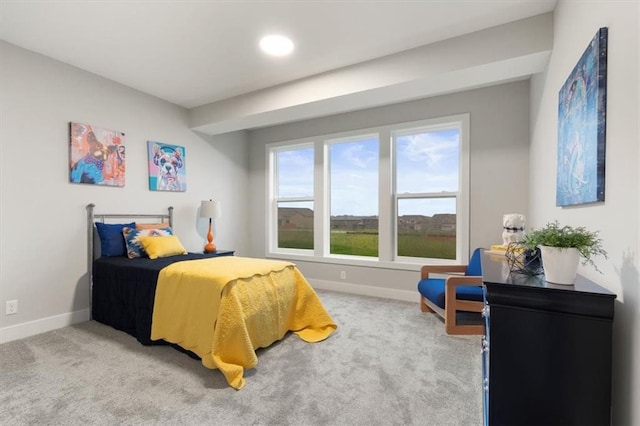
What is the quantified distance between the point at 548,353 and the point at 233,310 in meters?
Result: 1.80

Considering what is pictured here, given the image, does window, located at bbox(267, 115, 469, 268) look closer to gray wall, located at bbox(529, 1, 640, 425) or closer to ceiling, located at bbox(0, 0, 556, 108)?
ceiling, located at bbox(0, 0, 556, 108)

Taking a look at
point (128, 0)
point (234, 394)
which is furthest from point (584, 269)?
point (128, 0)

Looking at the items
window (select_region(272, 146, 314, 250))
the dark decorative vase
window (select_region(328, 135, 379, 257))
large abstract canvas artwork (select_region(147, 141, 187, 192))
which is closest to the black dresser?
the dark decorative vase

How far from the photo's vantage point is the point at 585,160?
5.03ft

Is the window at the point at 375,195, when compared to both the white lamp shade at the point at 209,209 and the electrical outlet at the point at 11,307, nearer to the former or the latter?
the white lamp shade at the point at 209,209

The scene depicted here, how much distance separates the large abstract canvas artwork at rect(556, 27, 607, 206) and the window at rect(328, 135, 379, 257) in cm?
242

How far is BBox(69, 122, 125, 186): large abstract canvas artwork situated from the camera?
3.11m

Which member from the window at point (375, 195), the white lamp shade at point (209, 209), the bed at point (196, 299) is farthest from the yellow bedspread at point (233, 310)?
the window at point (375, 195)

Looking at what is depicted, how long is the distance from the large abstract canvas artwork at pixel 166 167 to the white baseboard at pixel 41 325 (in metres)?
1.60

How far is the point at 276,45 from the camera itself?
2.72m

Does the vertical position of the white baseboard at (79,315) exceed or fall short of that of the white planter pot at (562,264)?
it falls short

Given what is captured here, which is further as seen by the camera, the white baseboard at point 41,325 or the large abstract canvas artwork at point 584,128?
the white baseboard at point 41,325

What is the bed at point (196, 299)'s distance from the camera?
84.0 inches

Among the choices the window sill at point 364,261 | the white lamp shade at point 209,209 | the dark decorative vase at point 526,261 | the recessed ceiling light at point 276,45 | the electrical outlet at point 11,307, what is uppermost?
the recessed ceiling light at point 276,45
